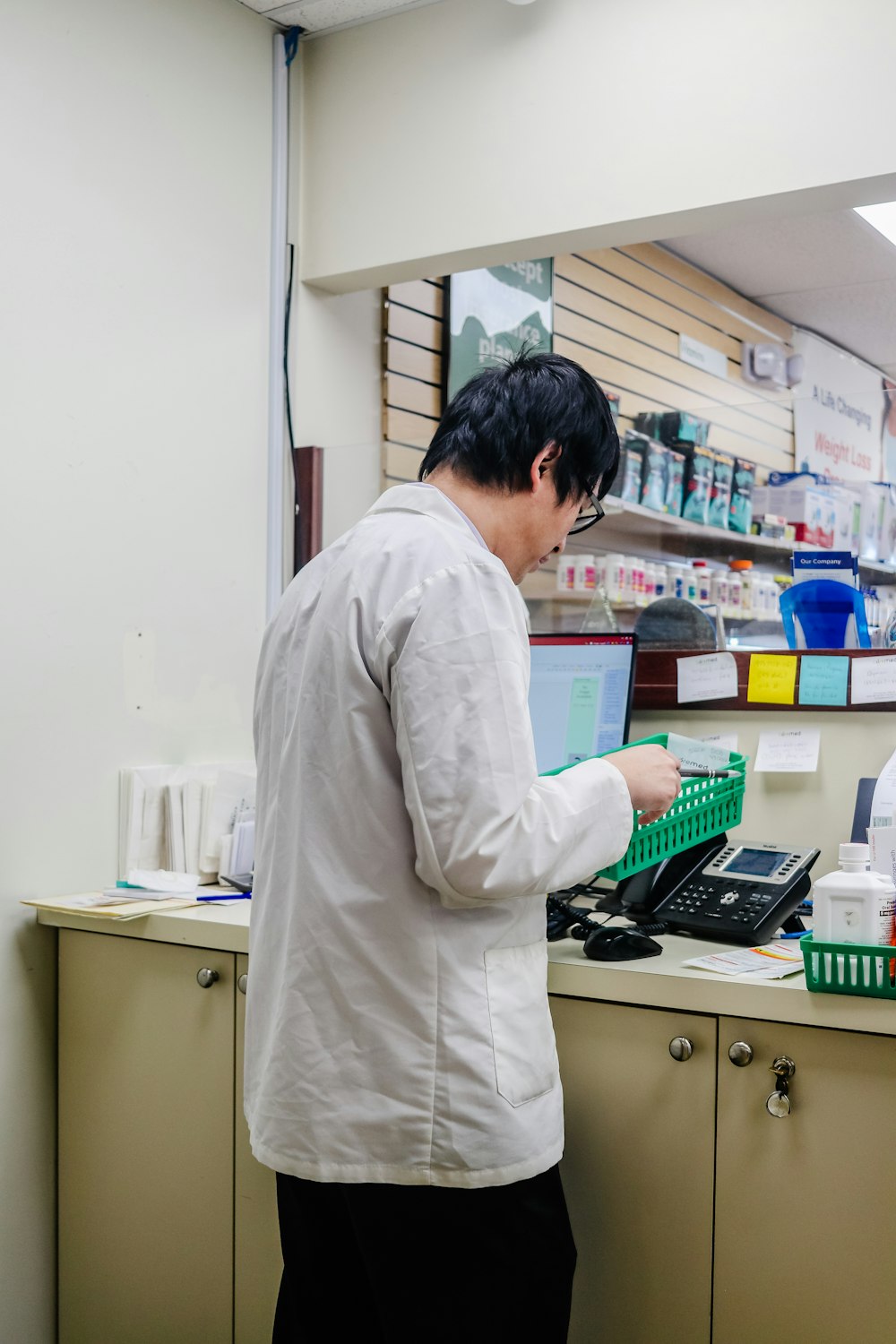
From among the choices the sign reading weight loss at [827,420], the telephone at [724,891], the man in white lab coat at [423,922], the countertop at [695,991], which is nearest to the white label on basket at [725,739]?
the telephone at [724,891]

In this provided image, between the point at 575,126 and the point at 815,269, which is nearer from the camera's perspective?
the point at 575,126

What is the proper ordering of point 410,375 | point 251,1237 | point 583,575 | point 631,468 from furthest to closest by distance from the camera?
point 631,468 < point 410,375 < point 583,575 < point 251,1237

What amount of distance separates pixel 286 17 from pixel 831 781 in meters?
2.05

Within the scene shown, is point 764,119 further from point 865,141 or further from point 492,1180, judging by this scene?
point 492,1180

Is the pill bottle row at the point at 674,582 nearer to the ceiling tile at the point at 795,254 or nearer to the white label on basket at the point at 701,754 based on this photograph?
the white label on basket at the point at 701,754

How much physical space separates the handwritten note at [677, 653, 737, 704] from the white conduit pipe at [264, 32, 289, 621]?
0.94 m

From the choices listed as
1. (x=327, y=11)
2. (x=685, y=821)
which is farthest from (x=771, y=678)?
(x=327, y=11)

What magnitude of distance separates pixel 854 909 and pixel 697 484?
2061 mm

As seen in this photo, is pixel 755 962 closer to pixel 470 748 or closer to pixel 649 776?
pixel 649 776

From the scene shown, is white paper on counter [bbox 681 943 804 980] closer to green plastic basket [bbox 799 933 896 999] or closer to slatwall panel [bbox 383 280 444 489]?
green plastic basket [bbox 799 933 896 999]

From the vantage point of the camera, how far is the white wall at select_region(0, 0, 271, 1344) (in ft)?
7.04

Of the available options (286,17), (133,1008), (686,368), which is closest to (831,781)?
(133,1008)

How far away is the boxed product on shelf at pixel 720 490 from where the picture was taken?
3150 millimetres

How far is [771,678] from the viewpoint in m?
2.23
